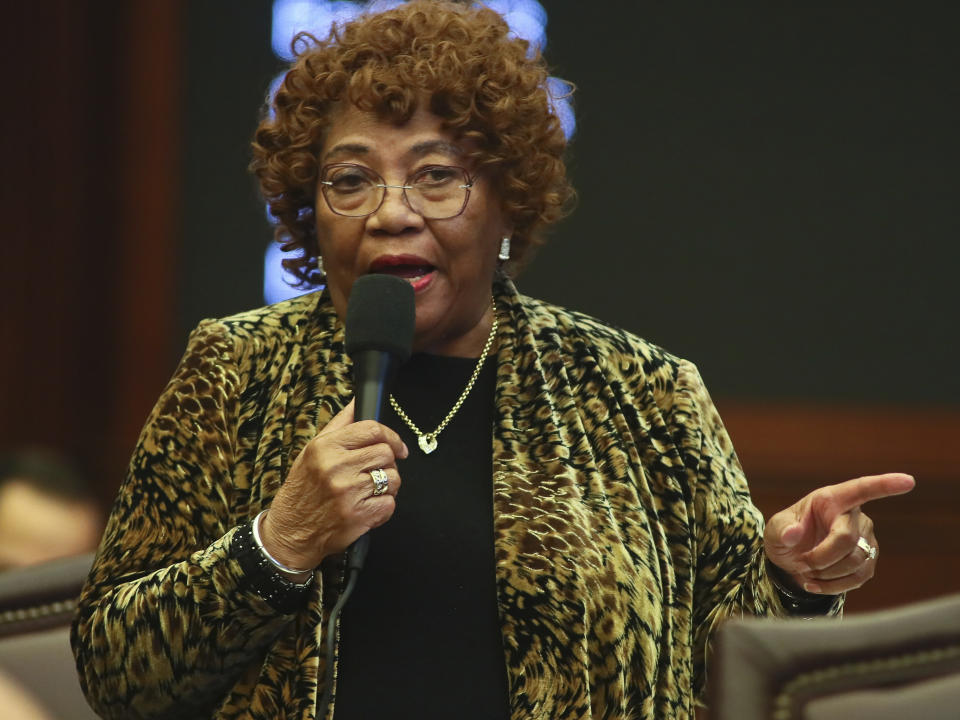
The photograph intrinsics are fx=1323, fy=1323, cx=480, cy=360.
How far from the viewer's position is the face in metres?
1.61

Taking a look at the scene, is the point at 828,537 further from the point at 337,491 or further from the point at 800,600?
the point at 337,491

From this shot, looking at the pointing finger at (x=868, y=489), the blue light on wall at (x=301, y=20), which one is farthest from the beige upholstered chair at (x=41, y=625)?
the blue light on wall at (x=301, y=20)

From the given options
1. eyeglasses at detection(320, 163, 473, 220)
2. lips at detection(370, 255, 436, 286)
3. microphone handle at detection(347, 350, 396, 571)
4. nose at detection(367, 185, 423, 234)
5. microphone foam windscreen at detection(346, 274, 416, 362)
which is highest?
eyeglasses at detection(320, 163, 473, 220)

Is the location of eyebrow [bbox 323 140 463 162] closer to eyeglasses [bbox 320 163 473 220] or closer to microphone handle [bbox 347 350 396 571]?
eyeglasses [bbox 320 163 473 220]

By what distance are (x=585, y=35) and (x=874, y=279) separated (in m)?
1.29

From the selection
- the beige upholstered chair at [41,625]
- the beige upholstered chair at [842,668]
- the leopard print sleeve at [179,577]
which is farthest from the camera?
the beige upholstered chair at [41,625]

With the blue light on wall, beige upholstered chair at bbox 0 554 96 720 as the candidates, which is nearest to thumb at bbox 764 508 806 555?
beige upholstered chair at bbox 0 554 96 720

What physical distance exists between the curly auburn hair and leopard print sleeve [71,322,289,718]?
26 centimetres

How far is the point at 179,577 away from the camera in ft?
4.71

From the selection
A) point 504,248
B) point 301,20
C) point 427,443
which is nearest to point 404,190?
point 504,248

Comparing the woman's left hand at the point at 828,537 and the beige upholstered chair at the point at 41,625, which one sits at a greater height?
the woman's left hand at the point at 828,537

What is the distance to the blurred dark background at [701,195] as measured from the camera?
176 inches

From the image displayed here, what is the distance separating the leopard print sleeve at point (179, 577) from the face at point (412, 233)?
7.2 inches

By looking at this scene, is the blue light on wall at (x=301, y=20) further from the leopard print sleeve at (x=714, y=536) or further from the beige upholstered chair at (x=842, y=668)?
the beige upholstered chair at (x=842, y=668)
